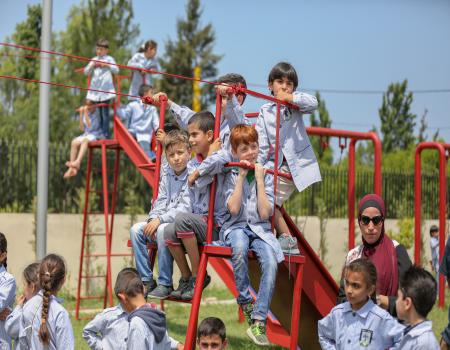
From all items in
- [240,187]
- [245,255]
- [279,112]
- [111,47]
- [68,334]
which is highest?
[111,47]

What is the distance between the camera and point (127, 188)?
17359mm

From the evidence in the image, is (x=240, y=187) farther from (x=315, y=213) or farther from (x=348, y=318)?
(x=315, y=213)

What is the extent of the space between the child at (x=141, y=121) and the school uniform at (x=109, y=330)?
6640mm

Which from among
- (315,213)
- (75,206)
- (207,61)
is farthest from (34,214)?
(207,61)

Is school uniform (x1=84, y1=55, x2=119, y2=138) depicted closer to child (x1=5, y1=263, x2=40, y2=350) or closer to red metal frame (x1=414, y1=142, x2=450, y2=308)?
red metal frame (x1=414, y1=142, x2=450, y2=308)

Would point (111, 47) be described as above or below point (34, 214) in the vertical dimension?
above

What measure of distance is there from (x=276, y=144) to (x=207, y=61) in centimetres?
4499

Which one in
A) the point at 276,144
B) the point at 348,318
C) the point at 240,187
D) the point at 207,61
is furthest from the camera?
the point at 207,61

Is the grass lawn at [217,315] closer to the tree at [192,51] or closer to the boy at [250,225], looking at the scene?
the boy at [250,225]

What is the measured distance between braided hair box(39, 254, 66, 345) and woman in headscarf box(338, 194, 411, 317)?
1.85 m

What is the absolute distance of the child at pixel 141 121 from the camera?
11.9 m

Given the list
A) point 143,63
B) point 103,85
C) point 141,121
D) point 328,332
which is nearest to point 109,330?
point 328,332

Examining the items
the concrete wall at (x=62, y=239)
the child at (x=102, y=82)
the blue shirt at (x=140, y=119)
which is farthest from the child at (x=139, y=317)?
the concrete wall at (x=62, y=239)

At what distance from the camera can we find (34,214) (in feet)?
50.5
